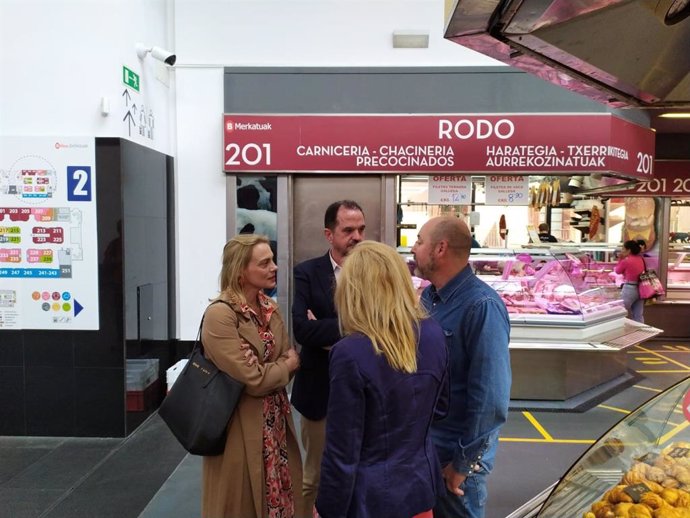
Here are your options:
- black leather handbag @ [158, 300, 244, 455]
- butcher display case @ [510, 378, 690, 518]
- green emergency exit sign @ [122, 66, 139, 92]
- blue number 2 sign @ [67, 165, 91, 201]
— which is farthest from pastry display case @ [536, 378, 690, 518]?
green emergency exit sign @ [122, 66, 139, 92]

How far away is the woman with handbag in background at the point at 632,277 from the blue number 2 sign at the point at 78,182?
7.43 metres

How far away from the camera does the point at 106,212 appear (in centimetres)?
454

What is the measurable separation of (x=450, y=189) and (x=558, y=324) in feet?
6.32

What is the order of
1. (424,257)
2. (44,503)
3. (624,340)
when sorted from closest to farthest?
(424,257), (44,503), (624,340)

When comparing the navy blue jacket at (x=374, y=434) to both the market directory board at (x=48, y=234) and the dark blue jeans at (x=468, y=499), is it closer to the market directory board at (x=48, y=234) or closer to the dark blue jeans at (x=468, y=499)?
the dark blue jeans at (x=468, y=499)

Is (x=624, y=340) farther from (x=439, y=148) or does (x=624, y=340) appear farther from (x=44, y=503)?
(x=44, y=503)

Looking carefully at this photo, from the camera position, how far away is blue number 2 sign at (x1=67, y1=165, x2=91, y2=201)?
14.8 ft

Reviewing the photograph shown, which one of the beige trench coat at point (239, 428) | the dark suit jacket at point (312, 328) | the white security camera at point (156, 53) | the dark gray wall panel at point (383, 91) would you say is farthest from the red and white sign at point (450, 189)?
the beige trench coat at point (239, 428)

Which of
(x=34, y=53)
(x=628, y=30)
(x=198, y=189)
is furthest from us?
(x=198, y=189)

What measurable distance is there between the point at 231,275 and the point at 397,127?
369cm

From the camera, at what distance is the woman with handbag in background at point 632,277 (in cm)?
786

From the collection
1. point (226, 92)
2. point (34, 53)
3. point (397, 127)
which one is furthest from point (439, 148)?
point (34, 53)

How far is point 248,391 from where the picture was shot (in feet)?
8.04

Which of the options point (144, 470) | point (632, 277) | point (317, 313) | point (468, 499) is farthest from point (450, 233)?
point (632, 277)
